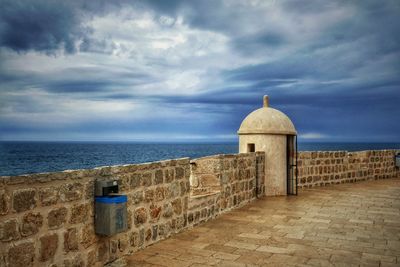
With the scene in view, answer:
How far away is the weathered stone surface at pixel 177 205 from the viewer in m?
6.39

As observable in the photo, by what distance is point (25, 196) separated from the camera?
12.1ft

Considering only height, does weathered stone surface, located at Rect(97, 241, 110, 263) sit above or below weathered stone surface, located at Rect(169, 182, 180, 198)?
below

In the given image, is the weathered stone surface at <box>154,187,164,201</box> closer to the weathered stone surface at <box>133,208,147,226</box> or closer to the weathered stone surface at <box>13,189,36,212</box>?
the weathered stone surface at <box>133,208,147,226</box>

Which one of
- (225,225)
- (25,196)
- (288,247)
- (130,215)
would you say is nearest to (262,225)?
(225,225)

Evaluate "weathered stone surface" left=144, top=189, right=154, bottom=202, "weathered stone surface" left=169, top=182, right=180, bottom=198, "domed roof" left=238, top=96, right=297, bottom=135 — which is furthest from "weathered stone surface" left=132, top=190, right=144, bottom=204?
"domed roof" left=238, top=96, right=297, bottom=135

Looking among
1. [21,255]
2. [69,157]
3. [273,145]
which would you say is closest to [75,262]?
[21,255]

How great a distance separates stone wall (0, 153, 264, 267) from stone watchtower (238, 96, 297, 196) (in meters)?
3.74

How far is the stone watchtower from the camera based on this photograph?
34.9ft

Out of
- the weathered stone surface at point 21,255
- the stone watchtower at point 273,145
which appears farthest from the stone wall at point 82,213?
the stone watchtower at point 273,145

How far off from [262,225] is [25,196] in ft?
14.9

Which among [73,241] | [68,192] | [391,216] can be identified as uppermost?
[68,192]

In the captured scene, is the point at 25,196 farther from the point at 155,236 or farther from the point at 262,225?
the point at 262,225

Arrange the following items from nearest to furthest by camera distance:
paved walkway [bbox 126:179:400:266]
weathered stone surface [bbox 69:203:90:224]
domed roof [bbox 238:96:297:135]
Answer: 1. weathered stone surface [bbox 69:203:90:224]
2. paved walkway [bbox 126:179:400:266]
3. domed roof [bbox 238:96:297:135]

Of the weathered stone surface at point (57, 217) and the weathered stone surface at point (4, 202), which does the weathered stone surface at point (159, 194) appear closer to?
the weathered stone surface at point (57, 217)
